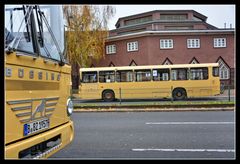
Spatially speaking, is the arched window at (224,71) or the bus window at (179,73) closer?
the bus window at (179,73)

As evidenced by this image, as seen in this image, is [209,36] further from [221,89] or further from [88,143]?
[88,143]

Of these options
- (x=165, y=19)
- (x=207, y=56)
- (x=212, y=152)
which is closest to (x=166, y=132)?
(x=212, y=152)

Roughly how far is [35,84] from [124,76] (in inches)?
705

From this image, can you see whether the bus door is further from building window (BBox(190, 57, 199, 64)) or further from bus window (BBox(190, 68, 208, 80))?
building window (BBox(190, 57, 199, 64))

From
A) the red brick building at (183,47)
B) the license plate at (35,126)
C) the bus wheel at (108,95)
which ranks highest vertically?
the red brick building at (183,47)

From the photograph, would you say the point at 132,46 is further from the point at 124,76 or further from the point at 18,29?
the point at 18,29

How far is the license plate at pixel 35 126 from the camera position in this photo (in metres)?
3.14

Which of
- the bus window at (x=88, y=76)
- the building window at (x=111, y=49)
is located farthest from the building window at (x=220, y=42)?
the bus window at (x=88, y=76)

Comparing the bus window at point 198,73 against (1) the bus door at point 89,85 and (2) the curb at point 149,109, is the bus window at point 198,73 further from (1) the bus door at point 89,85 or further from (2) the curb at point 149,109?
(1) the bus door at point 89,85

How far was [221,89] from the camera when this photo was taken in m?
19.7

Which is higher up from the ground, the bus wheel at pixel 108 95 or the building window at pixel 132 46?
the building window at pixel 132 46

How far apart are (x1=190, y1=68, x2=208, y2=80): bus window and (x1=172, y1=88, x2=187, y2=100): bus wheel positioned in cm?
122

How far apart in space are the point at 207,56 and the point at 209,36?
2.54m

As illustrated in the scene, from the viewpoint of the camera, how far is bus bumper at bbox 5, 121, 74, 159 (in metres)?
2.88
